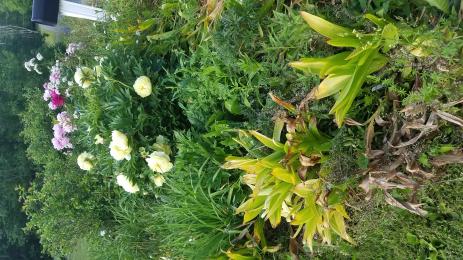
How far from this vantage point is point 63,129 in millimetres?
4215


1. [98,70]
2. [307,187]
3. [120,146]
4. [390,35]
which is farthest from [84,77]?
[390,35]

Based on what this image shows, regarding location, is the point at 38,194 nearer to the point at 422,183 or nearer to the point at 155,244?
the point at 155,244

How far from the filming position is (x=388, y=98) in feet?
6.28

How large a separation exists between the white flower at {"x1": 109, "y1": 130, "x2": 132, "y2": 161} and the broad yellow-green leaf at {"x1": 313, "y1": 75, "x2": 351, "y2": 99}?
137cm

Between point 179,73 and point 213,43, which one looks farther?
point 179,73

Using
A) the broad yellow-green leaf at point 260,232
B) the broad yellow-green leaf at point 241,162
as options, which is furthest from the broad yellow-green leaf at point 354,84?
the broad yellow-green leaf at point 260,232

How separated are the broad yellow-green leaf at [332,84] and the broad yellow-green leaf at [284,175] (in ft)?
1.51

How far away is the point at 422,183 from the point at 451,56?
0.56 meters

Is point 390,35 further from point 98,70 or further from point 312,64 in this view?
point 98,70

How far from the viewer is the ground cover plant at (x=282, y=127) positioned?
1784 mm

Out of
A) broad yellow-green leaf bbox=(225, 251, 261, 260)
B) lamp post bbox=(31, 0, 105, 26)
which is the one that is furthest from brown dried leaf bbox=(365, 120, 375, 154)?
lamp post bbox=(31, 0, 105, 26)

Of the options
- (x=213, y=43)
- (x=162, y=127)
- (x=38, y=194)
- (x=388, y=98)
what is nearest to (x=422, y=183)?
(x=388, y=98)

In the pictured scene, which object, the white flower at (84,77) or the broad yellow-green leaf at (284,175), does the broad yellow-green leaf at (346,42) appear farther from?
the white flower at (84,77)

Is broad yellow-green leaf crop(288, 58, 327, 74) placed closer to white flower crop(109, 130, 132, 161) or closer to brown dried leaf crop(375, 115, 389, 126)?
brown dried leaf crop(375, 115, 389, 126)
